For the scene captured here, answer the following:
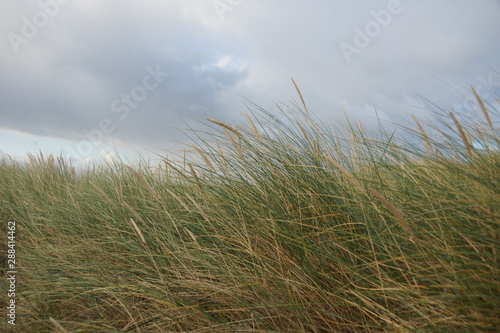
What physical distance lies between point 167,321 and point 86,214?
5.89ft

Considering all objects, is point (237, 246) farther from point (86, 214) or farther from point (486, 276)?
point (86, 214)

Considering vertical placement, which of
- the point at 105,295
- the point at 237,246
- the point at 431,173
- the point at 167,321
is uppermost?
the point at 431,173

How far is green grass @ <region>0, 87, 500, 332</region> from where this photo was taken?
1.37 meters

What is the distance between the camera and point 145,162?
181 inches

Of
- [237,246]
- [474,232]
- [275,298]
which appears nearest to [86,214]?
[237,246]

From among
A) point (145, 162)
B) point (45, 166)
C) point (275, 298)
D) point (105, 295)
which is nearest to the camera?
point (275, 298)

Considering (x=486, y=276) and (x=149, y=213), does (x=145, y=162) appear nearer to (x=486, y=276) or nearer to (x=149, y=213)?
(x=149, y=213)

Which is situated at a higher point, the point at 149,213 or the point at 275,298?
the point at 149,213

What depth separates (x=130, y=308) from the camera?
1.97 m

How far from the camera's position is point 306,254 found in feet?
5.65

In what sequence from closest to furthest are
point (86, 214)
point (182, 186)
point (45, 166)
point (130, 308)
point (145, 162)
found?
1. point (130, 308)
2. point (182, 186)
3. point (86, 214)
4. point (145, 162)
5. point (45, 166)

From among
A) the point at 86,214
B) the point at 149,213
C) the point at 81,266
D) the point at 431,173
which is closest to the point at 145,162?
the point at 86,214

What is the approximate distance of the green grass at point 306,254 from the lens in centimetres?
137

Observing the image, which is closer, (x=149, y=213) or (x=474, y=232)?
(x=474, y=232)
